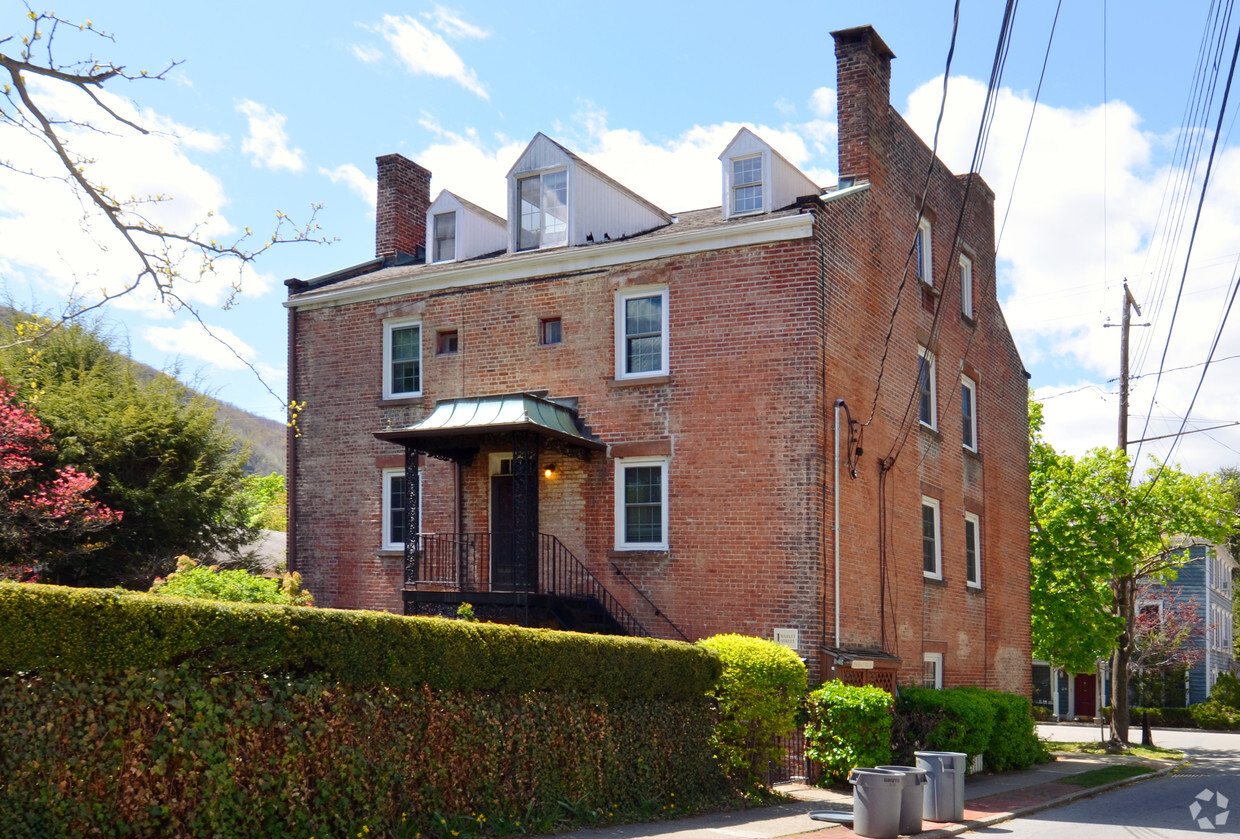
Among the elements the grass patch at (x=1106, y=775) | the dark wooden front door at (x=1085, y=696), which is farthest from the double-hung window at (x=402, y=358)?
the dark wooden front door at (x=1085, y=696)

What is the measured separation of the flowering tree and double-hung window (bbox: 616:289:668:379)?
9.68 metres

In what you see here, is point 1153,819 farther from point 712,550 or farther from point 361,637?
point 361,637

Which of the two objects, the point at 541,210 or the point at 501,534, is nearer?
the point at 501,534

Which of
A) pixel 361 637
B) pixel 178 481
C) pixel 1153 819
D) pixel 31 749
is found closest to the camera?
pixel 31 749

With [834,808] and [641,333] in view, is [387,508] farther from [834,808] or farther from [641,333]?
[834,808]

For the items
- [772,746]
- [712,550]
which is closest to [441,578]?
[712,550]

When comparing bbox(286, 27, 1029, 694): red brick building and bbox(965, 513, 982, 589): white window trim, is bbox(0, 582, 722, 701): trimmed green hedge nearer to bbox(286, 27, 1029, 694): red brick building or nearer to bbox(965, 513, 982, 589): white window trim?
bbox(286, 27, 1029, 694): red brick building

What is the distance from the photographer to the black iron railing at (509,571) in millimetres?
18750

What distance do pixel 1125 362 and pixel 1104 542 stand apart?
6034 mm

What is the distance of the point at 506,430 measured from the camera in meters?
18.4

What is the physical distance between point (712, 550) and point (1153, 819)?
703 centimetres

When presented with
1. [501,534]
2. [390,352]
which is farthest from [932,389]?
[390,352]

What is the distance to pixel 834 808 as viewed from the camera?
1469cm

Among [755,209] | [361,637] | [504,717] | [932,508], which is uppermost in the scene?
[755,209]
